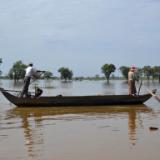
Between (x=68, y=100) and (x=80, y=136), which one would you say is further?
(x=68, y=100)

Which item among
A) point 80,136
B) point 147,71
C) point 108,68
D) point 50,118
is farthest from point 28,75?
point 108,68

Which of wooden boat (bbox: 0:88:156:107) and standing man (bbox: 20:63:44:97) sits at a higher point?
standing man (bbox: 20:63:44:97)

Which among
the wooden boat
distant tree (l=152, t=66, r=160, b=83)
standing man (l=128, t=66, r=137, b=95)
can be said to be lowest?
the wooden boat

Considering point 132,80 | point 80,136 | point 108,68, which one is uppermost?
point 108,68

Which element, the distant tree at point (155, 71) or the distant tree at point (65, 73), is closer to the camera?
the distant tree at point (155, 71)

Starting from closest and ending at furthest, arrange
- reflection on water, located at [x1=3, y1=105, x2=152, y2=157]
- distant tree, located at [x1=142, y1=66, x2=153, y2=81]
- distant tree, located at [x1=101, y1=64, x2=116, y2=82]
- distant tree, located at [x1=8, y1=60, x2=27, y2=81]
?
1. reflection on water, located at [x1=3, y1=105, x2=152, y2=157]
2. distant tree, located at [x1=8, y1=60, x2=27, y2=81]
3. distant tree, located at [x1=142, y1=66, x2=153, y2=81]
4. distant tree, located at [x1=101, y1=64, x2=116, y2=82]

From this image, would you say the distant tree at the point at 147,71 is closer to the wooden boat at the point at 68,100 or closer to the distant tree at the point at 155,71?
the distant tree at the point at 155,71

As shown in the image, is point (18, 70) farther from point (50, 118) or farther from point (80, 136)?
point (80, 136)

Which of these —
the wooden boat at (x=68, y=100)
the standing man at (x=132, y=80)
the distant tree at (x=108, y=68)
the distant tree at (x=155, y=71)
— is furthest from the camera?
the distant tree at (x=108, y=68)

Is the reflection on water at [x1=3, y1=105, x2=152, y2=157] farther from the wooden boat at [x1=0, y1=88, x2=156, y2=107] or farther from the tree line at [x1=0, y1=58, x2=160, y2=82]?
the tree line at [x1=0, y1=58, x2=160, y2=82]

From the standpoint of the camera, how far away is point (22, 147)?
10.7 meters

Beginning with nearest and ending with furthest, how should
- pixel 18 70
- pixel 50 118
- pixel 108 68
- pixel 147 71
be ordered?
1. pixel 50 118
2. pixel 18 70
3. pixel 147 71
4. pixel 108 68

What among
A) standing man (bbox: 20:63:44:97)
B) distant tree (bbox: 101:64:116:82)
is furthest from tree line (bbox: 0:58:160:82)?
standing man (bbox: 20:63:44:97)

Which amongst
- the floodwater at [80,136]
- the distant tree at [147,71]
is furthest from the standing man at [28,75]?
the distant tree at [147,71]
